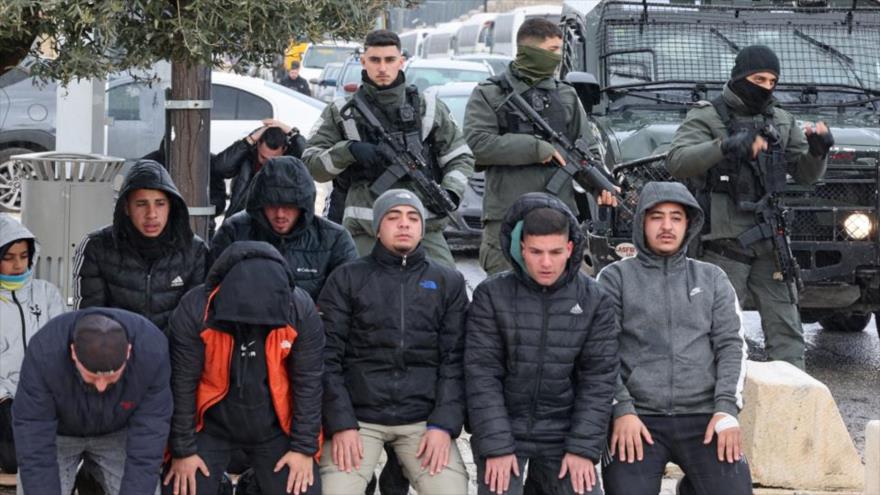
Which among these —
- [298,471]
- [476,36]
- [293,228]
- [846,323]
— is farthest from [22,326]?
[476,36]

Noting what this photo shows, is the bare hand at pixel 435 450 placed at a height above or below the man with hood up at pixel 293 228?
below

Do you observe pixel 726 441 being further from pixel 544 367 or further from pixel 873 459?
pixel 544 367

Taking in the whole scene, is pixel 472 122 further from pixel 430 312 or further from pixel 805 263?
pixel 805 263

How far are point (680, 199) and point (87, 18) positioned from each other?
250 centimetres

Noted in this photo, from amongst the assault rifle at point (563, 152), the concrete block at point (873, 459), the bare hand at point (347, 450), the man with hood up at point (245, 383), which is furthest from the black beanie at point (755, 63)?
the bare hand at point (347, 450)

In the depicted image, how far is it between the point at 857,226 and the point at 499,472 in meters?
4.19

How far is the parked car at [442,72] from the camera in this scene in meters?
23.4

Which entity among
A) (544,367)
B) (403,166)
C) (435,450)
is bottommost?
(435,450)

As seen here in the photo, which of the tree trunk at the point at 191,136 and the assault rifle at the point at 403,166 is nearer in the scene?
the assault rifle at the point at 403,166

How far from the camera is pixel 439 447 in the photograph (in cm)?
593

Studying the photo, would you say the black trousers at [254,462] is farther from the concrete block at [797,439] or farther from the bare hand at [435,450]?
the concrete block at [797,439]

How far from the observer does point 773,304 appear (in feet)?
25.0

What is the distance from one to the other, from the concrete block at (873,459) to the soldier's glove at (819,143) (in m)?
1.95

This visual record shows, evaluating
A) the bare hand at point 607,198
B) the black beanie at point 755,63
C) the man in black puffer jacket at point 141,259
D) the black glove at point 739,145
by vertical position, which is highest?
the black beanie at point 755,63
